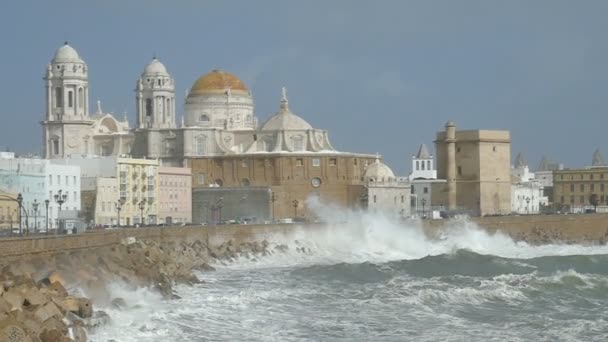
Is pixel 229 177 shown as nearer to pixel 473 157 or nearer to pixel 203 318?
pixel 473 157

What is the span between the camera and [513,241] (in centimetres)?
7369

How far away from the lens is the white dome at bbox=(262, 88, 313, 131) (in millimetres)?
85294

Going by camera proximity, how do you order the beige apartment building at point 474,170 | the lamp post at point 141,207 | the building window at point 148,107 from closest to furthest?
the lamp post at point 141,207
the building window at point 148,107
the beige apartment building at point 474,170

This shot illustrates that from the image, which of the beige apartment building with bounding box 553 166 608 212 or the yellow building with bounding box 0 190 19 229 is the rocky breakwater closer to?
the yellow building with bounding box 0 190 19 229

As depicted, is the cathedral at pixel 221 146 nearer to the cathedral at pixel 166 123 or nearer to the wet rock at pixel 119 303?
the cathedral at pixel 166 123

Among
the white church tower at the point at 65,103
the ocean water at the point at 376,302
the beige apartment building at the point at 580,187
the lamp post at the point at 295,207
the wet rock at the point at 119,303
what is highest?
the white church tower at the point at 65,103

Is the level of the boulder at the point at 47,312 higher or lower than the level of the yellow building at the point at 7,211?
lower

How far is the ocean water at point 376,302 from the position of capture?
96.8 feet

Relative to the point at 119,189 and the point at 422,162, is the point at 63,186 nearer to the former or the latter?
the point at 119,189

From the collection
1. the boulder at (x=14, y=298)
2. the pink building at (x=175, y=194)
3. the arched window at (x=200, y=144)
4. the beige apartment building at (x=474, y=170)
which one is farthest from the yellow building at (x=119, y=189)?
the boulder at (x=14, y=298)

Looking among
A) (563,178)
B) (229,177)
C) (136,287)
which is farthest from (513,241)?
(136,287)

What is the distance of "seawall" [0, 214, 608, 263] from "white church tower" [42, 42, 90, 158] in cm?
2207

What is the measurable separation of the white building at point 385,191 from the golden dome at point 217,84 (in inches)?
434

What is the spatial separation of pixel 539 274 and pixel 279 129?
40091 millimetres
